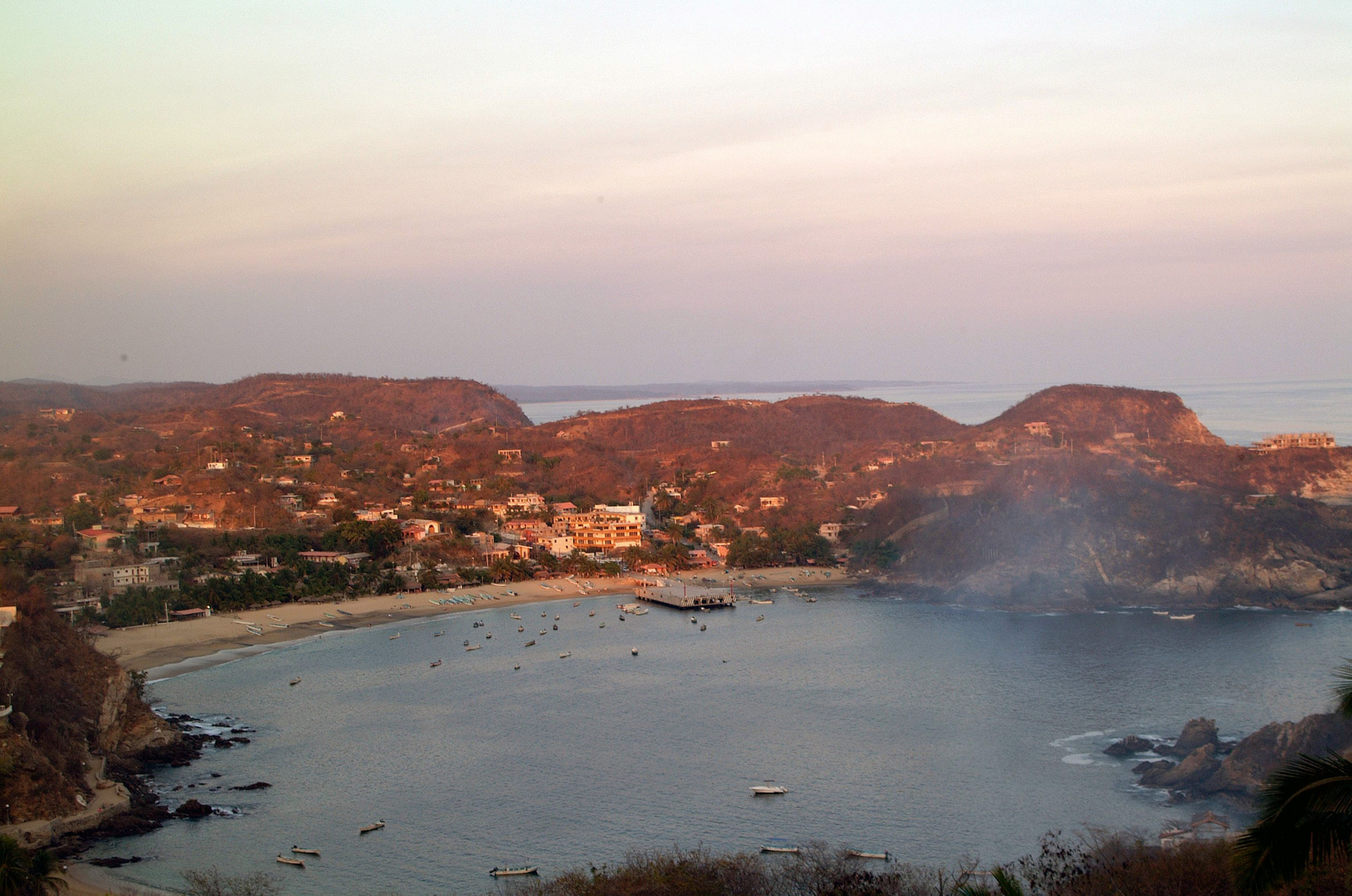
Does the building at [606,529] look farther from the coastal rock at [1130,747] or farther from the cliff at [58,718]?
the coastal rock at [1130,747]

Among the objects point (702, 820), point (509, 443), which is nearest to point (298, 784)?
point (702, 820)

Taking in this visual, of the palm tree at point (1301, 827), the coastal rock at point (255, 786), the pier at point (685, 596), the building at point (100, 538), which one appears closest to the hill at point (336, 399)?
the building at point (100, 538)

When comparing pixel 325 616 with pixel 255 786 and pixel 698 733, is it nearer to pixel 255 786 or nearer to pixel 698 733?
pixel 255 786

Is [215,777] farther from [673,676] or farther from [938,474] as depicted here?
[938,474]

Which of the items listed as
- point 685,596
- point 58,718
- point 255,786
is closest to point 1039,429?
point 685,596

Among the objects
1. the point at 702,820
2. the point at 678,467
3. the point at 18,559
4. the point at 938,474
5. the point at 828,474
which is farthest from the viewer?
the point at 678,467

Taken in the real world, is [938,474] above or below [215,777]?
above

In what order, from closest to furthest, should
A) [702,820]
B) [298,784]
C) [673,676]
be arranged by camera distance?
[702,820] → [298,784] → [673,676]
